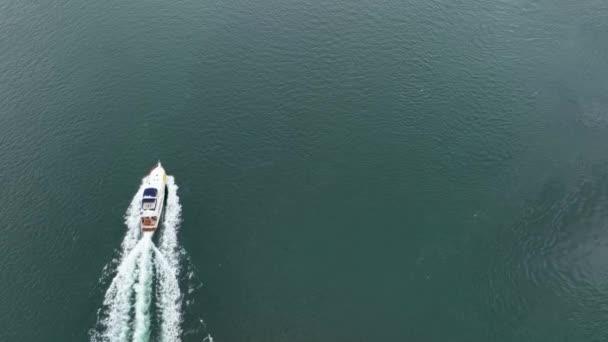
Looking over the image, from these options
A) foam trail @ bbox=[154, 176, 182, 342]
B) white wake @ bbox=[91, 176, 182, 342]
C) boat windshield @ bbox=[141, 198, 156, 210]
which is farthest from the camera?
boat windshield @ bbox=[141, 198, 156, 210]

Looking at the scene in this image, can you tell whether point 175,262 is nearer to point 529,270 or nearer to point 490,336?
point 490,336

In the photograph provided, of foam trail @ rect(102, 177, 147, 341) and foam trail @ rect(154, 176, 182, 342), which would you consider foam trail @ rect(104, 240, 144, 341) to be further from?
foam trail @ rect(154, 176, 182, 342)

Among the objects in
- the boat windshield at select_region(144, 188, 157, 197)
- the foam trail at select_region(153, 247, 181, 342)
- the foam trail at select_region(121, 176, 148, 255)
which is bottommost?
the foam trail at select_region(153, 247, 181, 342)

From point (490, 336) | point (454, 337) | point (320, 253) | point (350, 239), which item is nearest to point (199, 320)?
point (320, 253)

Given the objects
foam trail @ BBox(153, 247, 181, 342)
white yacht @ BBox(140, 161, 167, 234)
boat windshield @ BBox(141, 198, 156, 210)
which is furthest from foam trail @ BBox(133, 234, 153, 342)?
boat windshield @ BBox(141, 198, 156, 210)

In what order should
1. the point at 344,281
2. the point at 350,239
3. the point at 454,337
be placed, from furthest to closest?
1. the point at 350,239
2. the point at 344,281
3. the point at 454,337

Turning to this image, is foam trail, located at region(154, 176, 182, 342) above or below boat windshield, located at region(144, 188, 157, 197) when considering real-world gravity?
below

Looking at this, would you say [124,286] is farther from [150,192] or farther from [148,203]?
[150,192]
